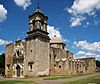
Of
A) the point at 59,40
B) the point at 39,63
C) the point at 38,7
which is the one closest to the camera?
the point at 39,63

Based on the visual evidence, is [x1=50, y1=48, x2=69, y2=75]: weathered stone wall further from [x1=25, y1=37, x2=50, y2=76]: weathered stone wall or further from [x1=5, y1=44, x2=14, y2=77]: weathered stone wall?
[x1=5, y1=44, x2=14, y2=77]: weathered stone wall

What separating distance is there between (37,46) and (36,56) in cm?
194

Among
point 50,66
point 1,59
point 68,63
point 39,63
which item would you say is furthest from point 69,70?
point 1,59

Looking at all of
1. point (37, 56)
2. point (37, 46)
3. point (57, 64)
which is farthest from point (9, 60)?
point (57, 64)

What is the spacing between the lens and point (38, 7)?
4331cm

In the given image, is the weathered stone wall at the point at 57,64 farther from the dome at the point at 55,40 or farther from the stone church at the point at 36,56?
the dome at the point at 55,40

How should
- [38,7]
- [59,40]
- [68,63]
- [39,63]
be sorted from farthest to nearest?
[59,40] → [68,63] → [38,7] → [39,63]

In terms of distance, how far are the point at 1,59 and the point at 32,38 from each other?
93.1 ft

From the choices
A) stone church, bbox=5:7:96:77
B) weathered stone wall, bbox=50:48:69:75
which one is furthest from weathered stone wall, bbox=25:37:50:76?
weathered stone wall, bbox=50:48:69:75

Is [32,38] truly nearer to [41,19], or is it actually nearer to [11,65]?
[41,19]

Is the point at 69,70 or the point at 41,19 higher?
the point at 41,19

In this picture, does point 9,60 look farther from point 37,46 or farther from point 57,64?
point 57,64

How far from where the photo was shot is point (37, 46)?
40.5 m

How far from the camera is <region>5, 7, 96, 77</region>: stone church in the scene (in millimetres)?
40722
